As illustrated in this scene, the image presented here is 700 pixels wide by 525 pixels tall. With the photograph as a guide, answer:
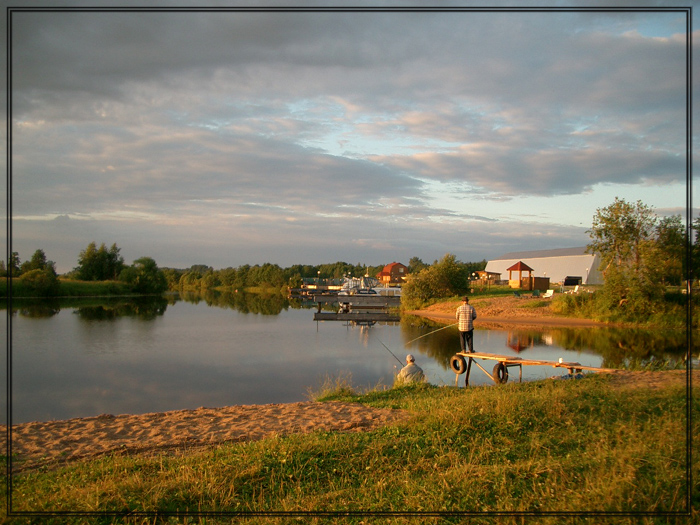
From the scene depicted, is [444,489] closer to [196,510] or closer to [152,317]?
[196,510]

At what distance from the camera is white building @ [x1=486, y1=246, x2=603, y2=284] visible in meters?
34.1

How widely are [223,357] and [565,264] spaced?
1096 inches

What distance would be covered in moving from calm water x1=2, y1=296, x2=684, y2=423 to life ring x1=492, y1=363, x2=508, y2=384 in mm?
1174

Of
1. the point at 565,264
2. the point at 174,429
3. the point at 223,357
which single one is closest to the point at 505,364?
the point at 174,429

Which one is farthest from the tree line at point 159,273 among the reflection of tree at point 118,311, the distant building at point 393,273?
the distant building at point 393,273

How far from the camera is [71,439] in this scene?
746cm

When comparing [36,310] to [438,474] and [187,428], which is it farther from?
[438,474]

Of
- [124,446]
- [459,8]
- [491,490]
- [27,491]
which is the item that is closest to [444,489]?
→ [491,490]

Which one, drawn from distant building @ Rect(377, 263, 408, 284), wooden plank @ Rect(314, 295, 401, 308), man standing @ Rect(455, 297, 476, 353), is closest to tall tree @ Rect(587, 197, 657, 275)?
man standing @ Rect(455, 297, 476, 353)

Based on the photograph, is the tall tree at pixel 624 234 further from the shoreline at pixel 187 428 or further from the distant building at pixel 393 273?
the distant building at pixel 393 273

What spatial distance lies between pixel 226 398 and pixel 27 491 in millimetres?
9098

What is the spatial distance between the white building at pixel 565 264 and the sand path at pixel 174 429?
2687cm

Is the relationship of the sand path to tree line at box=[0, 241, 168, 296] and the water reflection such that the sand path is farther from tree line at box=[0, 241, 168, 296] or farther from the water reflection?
the water reflection

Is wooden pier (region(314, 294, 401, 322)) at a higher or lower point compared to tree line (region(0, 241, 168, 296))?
lower
